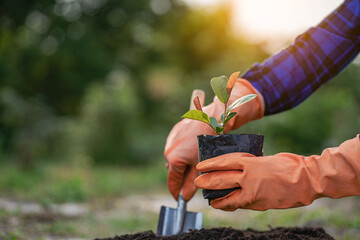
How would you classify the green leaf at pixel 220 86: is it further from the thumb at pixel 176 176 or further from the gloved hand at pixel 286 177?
the thumb at pixel 176 176

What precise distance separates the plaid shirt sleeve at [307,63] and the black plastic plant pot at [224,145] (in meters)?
0.54

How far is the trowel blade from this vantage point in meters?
1.74

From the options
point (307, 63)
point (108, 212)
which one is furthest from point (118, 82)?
point (307, 63)

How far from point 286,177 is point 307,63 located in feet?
2.53

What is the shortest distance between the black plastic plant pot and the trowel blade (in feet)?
1.42

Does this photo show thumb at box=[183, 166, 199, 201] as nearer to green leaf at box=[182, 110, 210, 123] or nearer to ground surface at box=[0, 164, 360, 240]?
green leaf at box=[182, 110, 210, 123]

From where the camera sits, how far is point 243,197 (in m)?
1.29

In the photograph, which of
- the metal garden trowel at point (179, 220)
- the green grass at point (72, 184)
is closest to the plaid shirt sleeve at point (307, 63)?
the metal garden trowel at point (179, 220)

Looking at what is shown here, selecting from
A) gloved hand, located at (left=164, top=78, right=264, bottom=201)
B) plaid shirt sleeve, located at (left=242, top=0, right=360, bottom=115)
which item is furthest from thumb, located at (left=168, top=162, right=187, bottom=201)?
plaid shirt sleeve, located at (left=242, top=0, right=360, bottom=115)

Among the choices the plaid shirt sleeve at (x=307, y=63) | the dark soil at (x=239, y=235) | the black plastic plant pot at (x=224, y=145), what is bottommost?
the dark soil at (x=239, y=235)

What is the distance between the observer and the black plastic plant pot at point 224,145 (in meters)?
1.31

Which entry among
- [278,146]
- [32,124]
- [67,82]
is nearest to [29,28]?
[67,82]

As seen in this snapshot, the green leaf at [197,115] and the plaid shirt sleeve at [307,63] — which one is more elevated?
the plaid shirt sleeve at [307,63]

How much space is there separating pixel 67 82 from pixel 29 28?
72.7 inches
